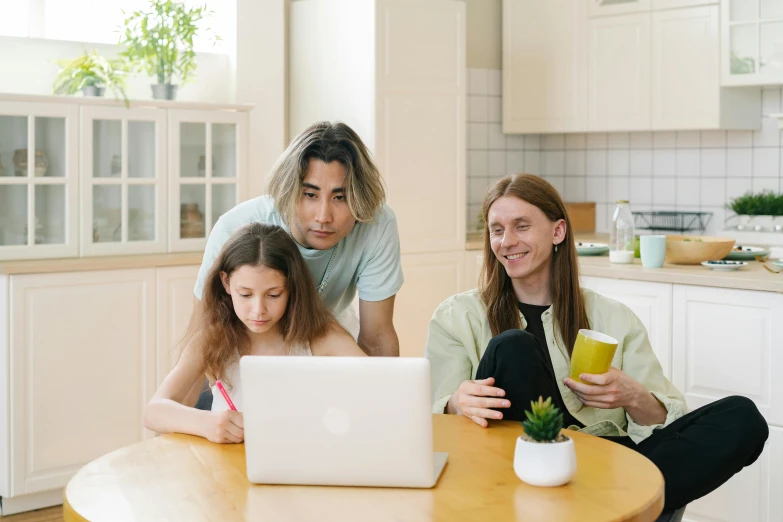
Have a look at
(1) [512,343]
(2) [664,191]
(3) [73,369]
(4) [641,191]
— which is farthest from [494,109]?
(1) [512,343]

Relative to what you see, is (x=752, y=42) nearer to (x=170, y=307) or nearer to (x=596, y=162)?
(x=596, y=162)

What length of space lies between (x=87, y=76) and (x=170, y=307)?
950 mm

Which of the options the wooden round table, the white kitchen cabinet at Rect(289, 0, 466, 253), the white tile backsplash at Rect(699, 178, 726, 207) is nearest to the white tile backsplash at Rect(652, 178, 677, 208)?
the white tile backsplash at Rect(699, 178, 726, 207)

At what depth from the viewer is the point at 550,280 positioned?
2.38 m

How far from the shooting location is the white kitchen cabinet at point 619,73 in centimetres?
462

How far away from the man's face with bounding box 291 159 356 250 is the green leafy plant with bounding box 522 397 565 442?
2.99ft

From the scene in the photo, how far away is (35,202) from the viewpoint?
359 cm

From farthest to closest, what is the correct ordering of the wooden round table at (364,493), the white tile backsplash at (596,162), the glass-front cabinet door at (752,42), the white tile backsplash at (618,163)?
the white tile backsplash at (596,162) < the white tile backsplash at (618,163) < the glass-front cabinet door at (752,42) < the wooden round table at (364,493)

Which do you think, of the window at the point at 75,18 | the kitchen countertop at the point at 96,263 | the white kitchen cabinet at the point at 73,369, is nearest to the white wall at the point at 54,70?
the window at the point at 75,18

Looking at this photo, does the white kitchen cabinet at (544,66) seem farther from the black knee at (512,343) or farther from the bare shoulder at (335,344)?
the black knee at (512,343)

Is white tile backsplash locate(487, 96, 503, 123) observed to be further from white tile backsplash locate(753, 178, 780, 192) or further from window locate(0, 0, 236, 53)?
window locate(0, 0, 236, 53)

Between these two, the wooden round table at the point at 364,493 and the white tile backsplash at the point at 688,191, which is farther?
the white tile backsplash at the point at 688,191

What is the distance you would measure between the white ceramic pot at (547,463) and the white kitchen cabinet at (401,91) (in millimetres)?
2771

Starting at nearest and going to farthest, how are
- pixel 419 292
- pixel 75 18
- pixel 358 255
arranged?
pixel 358 255, pixel 75 18, pixel 419 292
